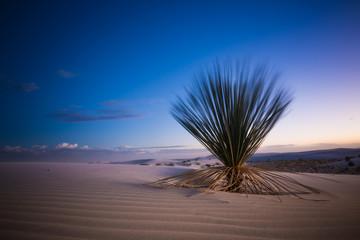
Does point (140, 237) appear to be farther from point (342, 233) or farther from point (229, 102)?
point (229, 102)

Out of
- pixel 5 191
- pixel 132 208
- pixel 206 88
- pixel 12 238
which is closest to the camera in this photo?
pixel 12 238

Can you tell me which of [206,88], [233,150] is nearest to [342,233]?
[233,150]

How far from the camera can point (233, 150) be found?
7.04 feet

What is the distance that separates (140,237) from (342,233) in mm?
1227

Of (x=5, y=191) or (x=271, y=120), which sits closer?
(x=5, y=191)

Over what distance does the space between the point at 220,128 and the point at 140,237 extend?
1.57m

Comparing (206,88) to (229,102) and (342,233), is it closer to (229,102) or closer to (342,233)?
(229,102)

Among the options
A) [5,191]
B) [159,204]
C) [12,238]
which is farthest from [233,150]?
[5,191]

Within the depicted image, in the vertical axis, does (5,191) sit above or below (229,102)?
below

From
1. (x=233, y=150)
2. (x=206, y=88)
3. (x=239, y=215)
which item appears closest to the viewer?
(x=239, y=215)

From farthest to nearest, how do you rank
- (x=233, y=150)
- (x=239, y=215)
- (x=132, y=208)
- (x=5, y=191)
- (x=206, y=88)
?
1. (x=206, y=88)
2. (x=233, y=150)
3. (x=5, y=191)
4. (x=132, y=208)
5. (x=239, y=215)

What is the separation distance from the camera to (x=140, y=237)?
978 mm

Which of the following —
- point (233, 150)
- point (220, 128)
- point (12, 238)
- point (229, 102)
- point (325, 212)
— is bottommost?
point (325, 212)

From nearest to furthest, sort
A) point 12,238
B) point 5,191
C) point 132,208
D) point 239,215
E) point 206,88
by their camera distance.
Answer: point 12,238 < point 239,215 < point 132,208 < point 5,191 < point 206,88
